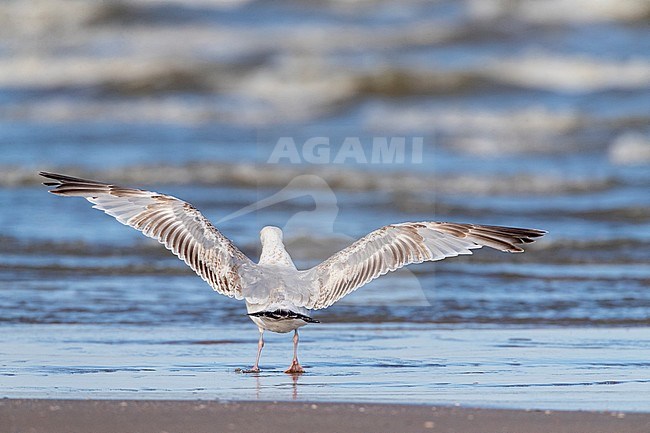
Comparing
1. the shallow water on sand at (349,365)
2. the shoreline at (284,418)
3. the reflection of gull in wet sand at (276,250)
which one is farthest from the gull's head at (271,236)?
the shoreline at (284,418)

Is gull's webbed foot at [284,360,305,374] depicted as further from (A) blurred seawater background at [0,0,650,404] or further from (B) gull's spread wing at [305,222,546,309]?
(A) blurred seawater background at [0,0,650,404]

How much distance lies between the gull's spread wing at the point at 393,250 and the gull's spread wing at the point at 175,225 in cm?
37

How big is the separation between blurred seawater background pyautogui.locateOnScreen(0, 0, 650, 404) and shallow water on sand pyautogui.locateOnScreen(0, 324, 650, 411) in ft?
1.12

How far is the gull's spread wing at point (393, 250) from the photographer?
562 cm

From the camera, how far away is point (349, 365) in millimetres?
5547

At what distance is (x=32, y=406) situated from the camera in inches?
168

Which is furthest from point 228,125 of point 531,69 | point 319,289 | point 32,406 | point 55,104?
point 32,406

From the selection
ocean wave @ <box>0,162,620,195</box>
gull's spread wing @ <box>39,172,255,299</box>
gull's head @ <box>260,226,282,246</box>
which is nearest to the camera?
gull's spread wing @ <box>39,172,255,299</box>

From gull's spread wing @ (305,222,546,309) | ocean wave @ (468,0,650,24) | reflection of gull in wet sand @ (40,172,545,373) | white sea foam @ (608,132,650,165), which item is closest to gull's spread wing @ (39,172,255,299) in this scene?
reflection of gull in wet sand @ (40,172,545,373)

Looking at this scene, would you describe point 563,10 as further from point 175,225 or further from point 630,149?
point 175,225

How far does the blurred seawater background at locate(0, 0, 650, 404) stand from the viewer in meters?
7.65

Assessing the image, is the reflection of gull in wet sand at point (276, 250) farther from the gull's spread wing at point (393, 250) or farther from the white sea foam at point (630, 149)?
the white sea foam at point (630, 149)

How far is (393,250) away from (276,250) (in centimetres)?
58

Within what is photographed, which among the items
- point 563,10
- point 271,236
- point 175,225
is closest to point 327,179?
point 271,236
